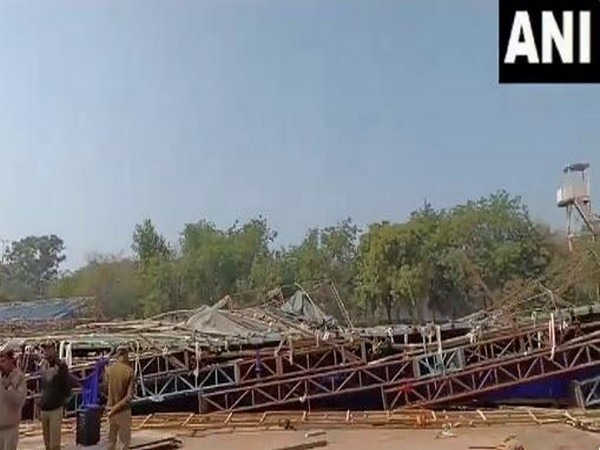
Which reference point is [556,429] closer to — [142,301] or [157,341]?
[157,341]

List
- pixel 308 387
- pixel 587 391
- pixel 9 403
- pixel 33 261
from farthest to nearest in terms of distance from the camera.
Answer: pixel 33 261
pixel 587 391
pixel 308 387
pixel 9 403

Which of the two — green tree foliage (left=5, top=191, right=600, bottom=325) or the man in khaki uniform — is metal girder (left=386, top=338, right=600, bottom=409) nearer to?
the man in khaki uniform

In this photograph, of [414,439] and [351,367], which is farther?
[351,367]

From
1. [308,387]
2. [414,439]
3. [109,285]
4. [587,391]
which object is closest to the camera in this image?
[414,439]

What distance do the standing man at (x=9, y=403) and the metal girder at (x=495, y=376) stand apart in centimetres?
1089

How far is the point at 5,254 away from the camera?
101 metres

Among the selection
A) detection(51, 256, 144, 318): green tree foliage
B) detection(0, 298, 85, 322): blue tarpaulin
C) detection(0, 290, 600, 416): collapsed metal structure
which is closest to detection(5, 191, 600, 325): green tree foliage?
detection(51, 256, 144, 318): green tree foliage

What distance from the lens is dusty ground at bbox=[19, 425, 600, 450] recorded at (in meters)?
10.5

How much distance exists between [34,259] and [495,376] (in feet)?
305

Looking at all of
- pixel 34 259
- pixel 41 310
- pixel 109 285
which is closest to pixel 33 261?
pixel 34 259

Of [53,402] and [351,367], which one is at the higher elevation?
[53,402]

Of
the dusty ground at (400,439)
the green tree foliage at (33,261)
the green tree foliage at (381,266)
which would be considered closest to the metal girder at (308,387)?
the dusty ground at (400,439)

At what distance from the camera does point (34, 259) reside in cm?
10300

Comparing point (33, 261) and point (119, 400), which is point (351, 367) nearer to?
point (119, 400)
